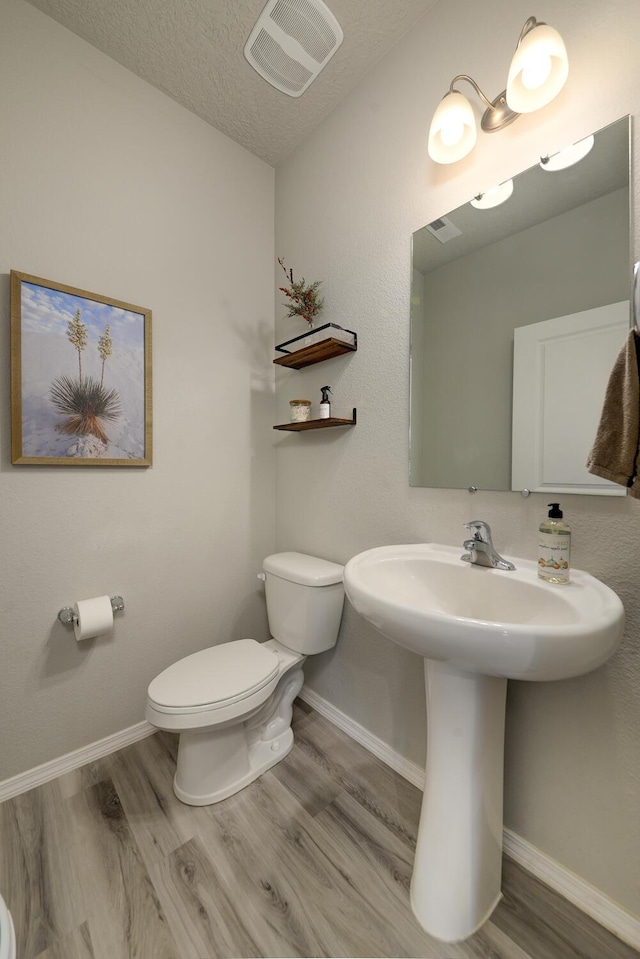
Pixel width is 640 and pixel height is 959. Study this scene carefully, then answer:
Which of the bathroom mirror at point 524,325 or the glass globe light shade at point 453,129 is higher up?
the glass globe light shade at point 453,129

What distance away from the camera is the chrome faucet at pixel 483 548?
3.31 feet

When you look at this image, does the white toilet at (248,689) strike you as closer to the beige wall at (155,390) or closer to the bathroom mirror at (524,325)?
the beige wall at (155,390)

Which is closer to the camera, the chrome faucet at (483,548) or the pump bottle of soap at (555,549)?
the pump bottle of soap at (555,549)

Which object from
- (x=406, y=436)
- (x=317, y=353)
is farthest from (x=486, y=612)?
(x=317, y=353)

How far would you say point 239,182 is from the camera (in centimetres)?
177

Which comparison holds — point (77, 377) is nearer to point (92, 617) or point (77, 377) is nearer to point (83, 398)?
point (83, 398)

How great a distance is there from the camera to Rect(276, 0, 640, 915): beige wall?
88 cm

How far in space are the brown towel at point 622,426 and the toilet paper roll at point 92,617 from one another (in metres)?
1.55

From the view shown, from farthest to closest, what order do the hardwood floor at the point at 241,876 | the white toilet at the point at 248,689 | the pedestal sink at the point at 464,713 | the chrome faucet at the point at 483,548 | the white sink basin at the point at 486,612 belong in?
1. the white toilet at the point at 248,689
2. the chrome faucet at the point at 483,548
3. the hardwood floor at the point at 241,876
4. the pedestal sink at the point at 464,713
5. the white sink basin at the point at 486,612

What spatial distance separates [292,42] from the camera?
1.29 meters

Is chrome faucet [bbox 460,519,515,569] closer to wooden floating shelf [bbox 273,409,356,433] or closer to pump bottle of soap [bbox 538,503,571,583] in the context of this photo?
pump bottle of soap [bbox 538,503,571,583]

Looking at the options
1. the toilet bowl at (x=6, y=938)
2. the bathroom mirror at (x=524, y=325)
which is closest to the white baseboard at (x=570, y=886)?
the bathroom mirror at (x=524, y=325)

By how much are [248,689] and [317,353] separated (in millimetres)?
1296

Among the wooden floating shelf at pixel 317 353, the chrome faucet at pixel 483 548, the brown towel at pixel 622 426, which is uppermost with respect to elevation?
the wooden floating shelf at pixel 317 353
